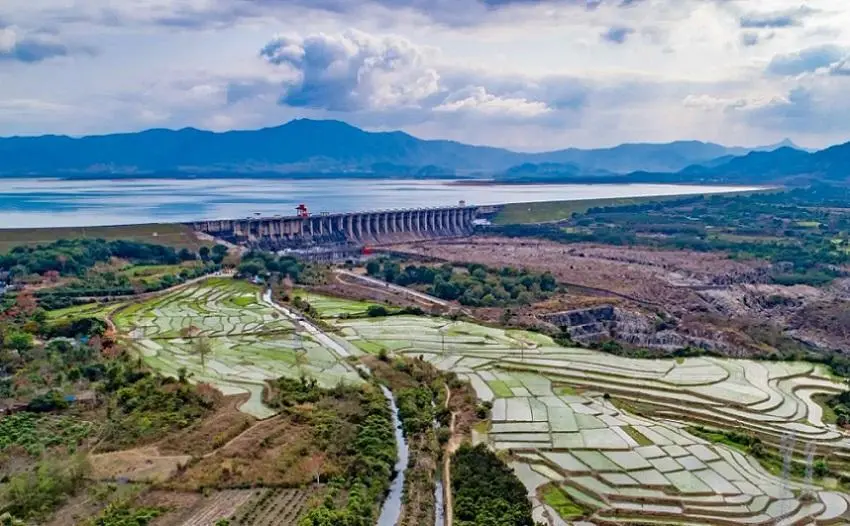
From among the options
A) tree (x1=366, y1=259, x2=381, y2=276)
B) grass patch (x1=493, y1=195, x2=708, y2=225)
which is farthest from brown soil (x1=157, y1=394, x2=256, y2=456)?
grass patch (x1=493, y1=195, x2=708, y2=225)

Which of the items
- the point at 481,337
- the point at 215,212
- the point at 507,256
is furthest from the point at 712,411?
the point at 215,212

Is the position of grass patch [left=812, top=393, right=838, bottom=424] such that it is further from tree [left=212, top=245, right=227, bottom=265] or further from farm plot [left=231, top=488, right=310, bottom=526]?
tree [left=212, top=245, right=227, bottom=265]

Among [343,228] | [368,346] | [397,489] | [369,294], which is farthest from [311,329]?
[343,228]

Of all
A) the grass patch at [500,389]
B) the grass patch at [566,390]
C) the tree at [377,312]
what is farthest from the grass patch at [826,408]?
the tree at [377,312]

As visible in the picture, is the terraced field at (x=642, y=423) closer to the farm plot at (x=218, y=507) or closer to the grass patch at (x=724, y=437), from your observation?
the grass patch at (x=724, y=437)

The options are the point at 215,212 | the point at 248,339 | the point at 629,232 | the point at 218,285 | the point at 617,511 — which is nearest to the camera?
the point at 617,511

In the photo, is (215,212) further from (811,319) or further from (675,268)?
(811,319)

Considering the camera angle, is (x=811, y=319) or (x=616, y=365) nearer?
(x=616, y=365)
